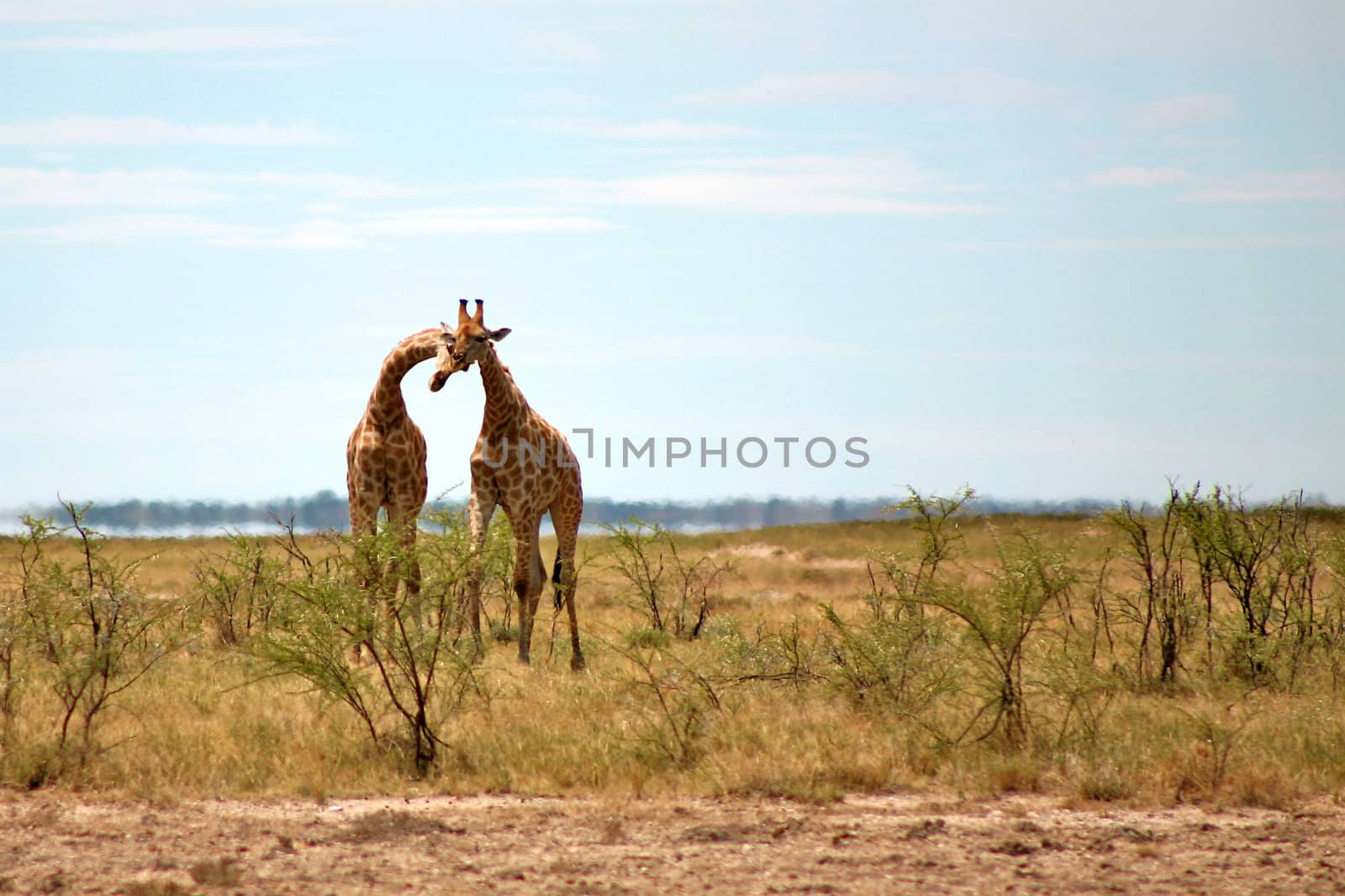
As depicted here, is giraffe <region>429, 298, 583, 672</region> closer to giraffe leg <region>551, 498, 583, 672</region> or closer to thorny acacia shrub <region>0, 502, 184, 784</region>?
giraffe leg <region>551, 498, 583, 672</region>

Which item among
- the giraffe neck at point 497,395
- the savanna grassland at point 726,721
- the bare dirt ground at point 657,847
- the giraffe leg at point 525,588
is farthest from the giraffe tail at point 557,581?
the bare dirt ground at point 657,847

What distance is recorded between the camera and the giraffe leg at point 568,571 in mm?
11438

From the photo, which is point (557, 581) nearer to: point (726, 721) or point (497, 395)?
point (497, 395)

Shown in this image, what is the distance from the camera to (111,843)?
20.9 feet

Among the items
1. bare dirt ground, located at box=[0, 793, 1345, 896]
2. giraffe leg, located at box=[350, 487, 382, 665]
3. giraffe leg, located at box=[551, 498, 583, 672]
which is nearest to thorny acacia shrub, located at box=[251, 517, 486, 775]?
giraffe leg, located at box=[350, 487, 382, 665]

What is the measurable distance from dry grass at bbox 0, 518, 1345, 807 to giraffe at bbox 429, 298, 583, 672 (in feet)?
4.19

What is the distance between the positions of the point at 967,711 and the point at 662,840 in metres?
3.08

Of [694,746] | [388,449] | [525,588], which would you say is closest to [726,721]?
[694,746]

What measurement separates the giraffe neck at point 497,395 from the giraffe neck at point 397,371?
1.95 feet

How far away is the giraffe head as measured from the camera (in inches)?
454

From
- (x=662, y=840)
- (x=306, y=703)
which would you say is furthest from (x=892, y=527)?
(x=662, y=840)

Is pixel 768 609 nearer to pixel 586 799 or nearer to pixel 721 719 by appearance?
pixel 721 719

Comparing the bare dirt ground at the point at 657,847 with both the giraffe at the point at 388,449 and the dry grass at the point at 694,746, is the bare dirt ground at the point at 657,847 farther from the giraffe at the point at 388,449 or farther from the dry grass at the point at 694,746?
the giraffe at the point at 388,449

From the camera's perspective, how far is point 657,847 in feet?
20.7
